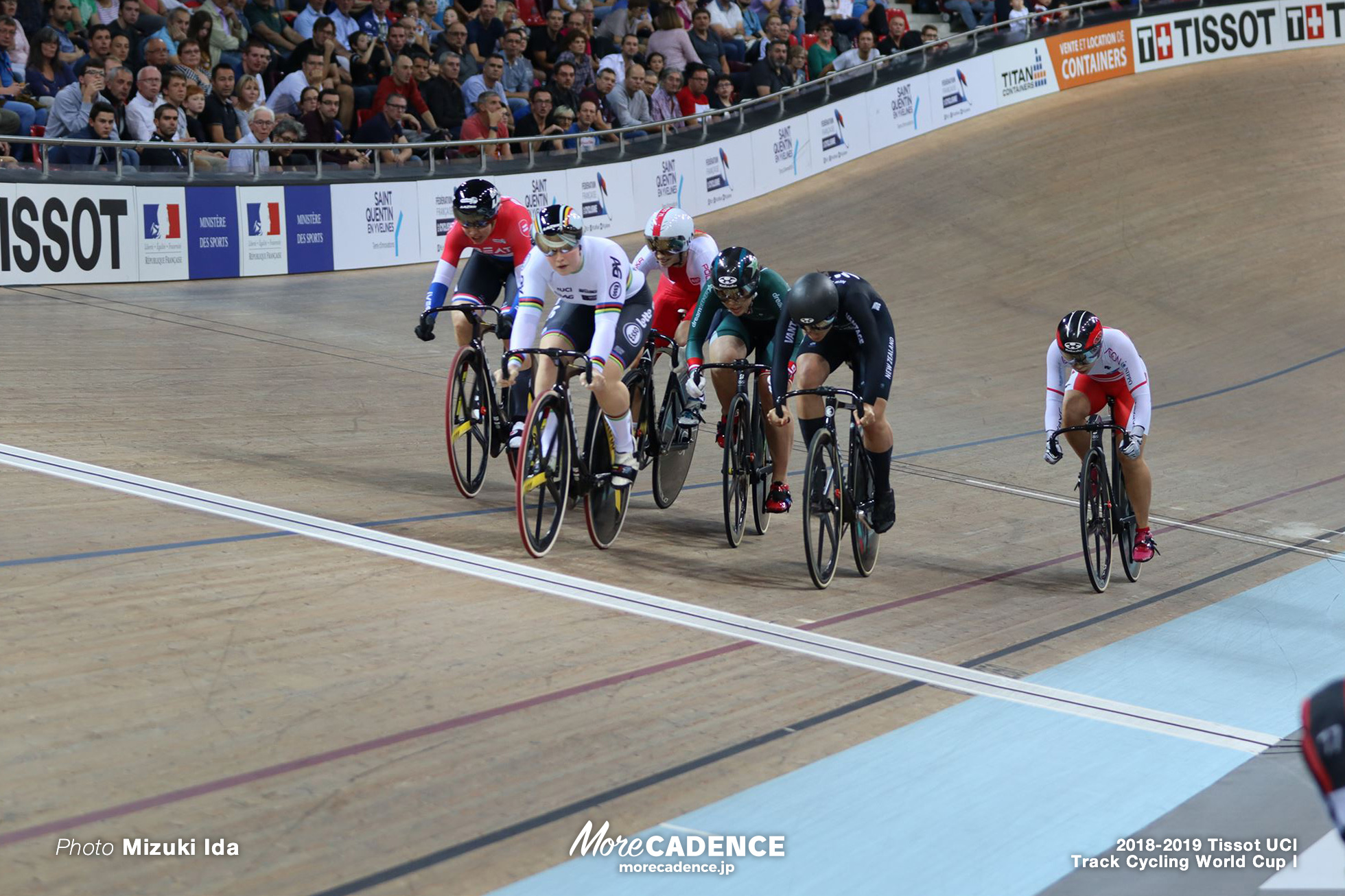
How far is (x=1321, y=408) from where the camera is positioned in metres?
10.5

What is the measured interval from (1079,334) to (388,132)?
7.98m

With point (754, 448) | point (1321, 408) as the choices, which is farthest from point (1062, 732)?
point (1321, 408)

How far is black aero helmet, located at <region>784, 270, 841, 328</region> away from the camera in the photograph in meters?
4.99

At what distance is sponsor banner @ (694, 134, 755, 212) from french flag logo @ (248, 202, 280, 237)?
16.1 ft

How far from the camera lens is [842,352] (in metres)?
5.48

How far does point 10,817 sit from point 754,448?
12.2 feet

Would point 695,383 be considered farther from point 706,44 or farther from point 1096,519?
point 706,44

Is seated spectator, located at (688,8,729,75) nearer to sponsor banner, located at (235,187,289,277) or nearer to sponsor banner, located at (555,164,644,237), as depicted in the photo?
sponsor banner, located at (555,164,644,237)

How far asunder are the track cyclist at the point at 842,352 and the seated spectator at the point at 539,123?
8141 millimetres

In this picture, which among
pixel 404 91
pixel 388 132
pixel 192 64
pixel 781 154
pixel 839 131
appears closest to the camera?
pixel 192 64

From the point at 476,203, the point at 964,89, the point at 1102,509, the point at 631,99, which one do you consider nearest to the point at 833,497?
the point at 1102,509

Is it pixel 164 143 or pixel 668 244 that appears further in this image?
pixel 164 143

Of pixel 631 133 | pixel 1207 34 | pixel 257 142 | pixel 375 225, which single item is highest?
pixel 1207 34

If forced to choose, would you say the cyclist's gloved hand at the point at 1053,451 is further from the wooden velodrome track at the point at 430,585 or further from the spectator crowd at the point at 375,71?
the spectator crowd at the point at 375,71
